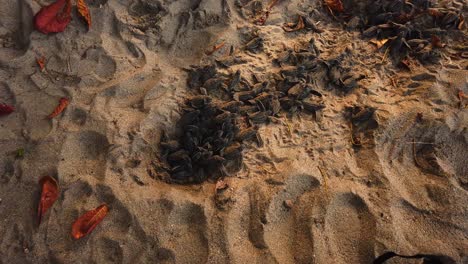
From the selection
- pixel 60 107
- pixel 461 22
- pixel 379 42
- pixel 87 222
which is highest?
pixel 461 22

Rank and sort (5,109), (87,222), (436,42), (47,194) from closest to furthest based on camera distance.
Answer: (87,222) → (47,194) → (5,109) → (436,42)

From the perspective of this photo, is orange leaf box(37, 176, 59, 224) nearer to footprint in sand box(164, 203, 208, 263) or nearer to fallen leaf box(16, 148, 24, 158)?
fallen leaf box(16, 148, 24, 158)

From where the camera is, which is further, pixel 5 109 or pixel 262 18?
pixel 262 18

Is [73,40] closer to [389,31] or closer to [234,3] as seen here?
[234,3]

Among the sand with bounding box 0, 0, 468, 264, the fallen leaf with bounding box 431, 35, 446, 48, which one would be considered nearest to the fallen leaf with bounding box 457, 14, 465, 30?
the sand with bounding box 0, 0, 468, 264

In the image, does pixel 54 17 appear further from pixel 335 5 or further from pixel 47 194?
pixel 335 5

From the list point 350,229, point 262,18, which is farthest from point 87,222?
point 262,18

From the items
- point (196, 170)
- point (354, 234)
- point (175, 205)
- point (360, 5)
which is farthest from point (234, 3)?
point (354, 234)
